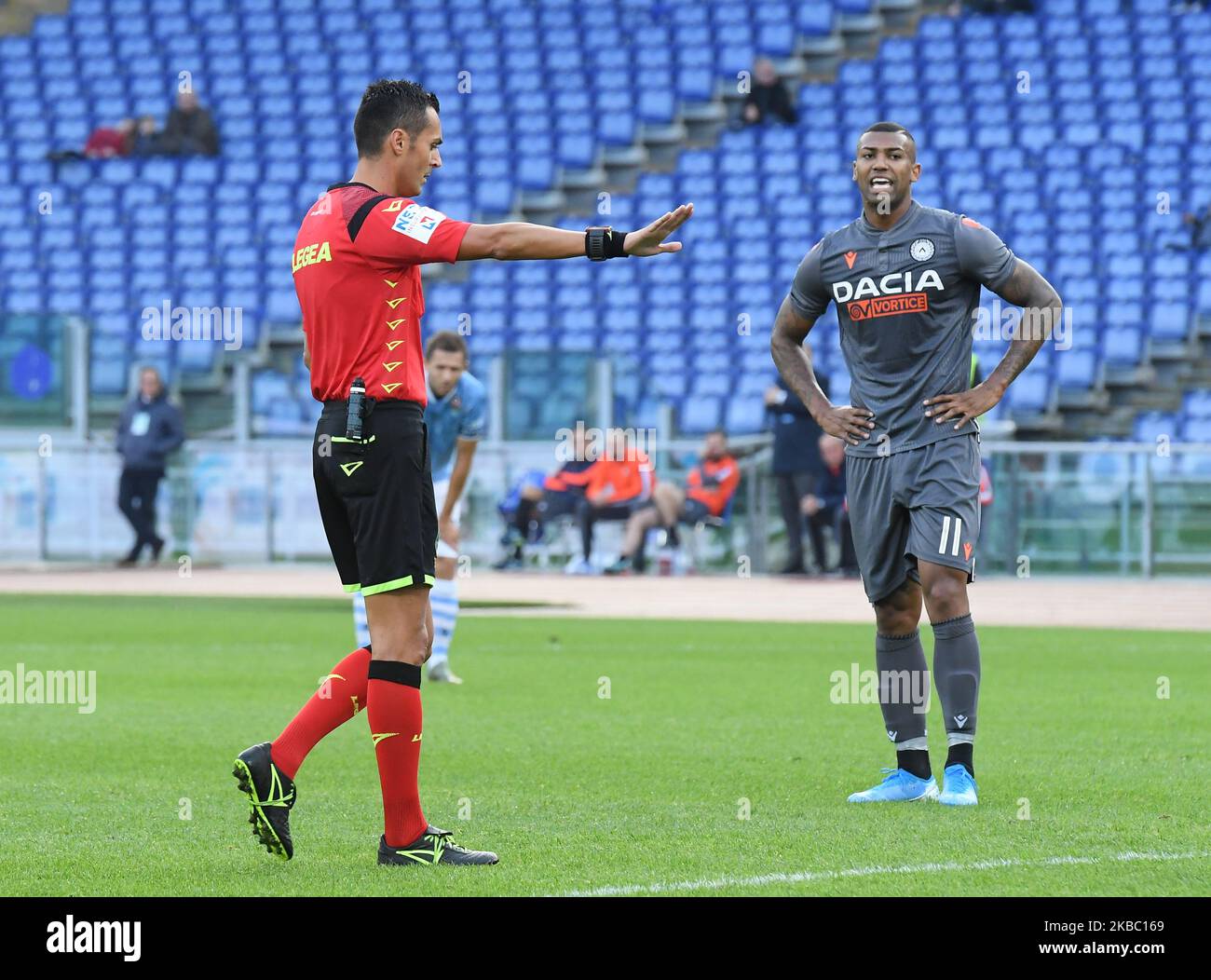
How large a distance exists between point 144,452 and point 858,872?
1757 cm

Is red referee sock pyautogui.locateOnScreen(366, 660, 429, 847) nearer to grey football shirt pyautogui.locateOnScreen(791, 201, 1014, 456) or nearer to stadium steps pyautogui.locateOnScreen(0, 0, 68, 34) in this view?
grey football shirt pyautogui.locateOnScreen(791, 201, 1014, 456)

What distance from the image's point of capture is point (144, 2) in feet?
110

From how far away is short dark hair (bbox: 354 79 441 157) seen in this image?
606cm

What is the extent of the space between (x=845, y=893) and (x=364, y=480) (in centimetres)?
183

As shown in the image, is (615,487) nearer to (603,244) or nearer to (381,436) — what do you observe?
(381,436)

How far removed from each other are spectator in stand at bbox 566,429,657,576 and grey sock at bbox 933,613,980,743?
13873 millimetres

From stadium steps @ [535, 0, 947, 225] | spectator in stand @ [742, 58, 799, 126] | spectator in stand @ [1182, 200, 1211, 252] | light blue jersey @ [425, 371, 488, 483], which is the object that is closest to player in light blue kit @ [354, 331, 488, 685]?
light blue jersey @ [425, 371, 488, 483]

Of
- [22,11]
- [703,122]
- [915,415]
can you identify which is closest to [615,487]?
[703,122]

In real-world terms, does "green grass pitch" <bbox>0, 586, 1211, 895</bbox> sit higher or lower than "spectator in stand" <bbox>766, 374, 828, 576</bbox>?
lower

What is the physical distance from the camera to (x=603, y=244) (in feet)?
18.5

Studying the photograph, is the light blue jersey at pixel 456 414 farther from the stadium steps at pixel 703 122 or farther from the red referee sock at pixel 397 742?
the stadium steps at pixel 703 122
